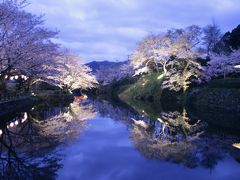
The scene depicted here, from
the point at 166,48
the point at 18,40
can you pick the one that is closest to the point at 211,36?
the point at 166,48

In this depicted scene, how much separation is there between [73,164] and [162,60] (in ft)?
146

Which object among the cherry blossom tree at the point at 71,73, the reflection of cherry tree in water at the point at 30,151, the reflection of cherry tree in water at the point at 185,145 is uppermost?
the cherry blossom tree at the point at 71,73

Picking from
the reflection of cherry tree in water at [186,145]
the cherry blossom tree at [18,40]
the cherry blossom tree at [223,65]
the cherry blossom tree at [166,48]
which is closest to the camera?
the reflection of cherry tree in water at [186,145]

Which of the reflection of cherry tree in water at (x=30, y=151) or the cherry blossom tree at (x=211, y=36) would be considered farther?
the cherry blossom tree at (x=211, y=36)

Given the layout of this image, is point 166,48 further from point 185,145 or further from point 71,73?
point 185,145

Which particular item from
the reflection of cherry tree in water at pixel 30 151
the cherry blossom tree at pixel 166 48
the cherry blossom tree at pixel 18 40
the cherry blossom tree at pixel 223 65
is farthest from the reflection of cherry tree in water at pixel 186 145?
the cherry blossom tree at pixel 166 48

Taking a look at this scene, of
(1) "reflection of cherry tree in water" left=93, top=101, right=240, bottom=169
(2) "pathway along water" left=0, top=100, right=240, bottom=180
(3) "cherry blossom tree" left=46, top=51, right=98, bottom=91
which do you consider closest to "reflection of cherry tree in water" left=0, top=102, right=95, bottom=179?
(2) "pathway along water" left=0, top=100, right=240, bottom=180

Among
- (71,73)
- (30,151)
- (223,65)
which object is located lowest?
(30,151)

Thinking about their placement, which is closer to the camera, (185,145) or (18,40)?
(185,145)

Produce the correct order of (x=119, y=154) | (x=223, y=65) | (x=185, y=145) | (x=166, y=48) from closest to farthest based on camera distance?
(x=119, y=154)
(x=185, y=145)
(x=223, y=65)
(x=166, y=48)

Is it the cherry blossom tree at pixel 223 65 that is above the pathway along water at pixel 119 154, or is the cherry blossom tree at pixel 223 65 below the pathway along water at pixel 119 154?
above

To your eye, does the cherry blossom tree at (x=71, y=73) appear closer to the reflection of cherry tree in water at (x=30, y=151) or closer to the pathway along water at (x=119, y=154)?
the reflection of cherry tree in water at (x=30, y=151)

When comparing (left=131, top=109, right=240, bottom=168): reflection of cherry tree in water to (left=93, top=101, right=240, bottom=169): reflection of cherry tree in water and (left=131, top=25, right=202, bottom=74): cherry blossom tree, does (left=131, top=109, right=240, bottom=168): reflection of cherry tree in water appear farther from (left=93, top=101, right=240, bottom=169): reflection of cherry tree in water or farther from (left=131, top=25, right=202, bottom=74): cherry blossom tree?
(left=131, top=25, right=202, bottom=74): cherry blossom tree

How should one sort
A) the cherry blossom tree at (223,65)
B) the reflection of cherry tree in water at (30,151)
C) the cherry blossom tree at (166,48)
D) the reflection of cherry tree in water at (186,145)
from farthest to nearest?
the cherry blossom tree at (166,48) → the cherry blossom tree at (223,65) → the reflection of cherry tree in water at (186,145) → the reflection of cherry tree in water at (30,151)
